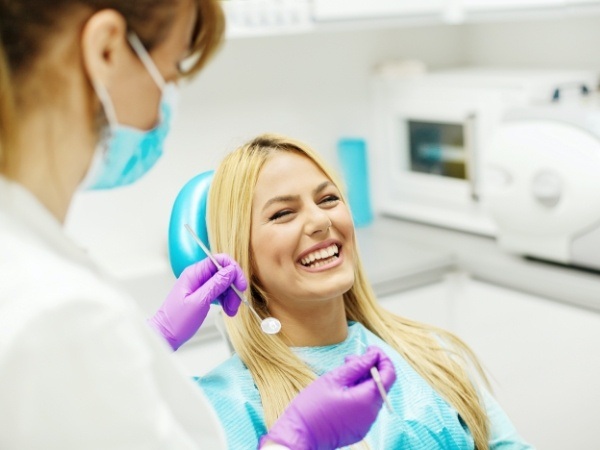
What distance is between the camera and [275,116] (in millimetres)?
2861

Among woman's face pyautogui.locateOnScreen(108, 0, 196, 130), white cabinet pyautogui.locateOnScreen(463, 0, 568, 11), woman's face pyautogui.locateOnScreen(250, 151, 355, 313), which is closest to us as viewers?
woman's face pyautogui.locateOnScreen(108, 0, 196, 130)

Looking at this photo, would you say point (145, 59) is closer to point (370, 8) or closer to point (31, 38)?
point (31, 38)

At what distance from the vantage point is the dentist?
2.54 ft

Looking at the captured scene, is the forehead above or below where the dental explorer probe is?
above

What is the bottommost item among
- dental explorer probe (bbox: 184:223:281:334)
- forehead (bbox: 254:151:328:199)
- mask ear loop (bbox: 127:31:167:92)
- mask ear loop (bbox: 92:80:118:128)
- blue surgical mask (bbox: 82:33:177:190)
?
dental explorer probe (bbox: 184:223:281:334)

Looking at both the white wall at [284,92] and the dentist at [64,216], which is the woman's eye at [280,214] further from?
the white wall at [284,92]

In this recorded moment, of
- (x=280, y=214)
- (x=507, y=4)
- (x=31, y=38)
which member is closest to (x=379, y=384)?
(x=280, y=214)

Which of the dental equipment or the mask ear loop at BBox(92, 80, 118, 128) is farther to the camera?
the dental equipment

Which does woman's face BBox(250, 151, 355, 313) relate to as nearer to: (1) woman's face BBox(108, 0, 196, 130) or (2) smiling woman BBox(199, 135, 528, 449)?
(2) smiling woman BBox(199, 135, 528, 449)

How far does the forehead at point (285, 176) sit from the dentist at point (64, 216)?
0.68 metres

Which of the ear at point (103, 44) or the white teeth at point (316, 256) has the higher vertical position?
the ear at point (103, 44)

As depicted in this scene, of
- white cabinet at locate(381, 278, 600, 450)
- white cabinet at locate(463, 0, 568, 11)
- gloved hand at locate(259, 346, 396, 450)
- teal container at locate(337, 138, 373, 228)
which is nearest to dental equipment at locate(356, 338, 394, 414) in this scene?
gloved hand at locate(259, 346, 396, 450)

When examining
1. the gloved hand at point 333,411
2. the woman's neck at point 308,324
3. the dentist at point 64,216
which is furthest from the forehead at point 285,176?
the dentist at point 64,216

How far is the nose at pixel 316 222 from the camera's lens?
5.21ft
